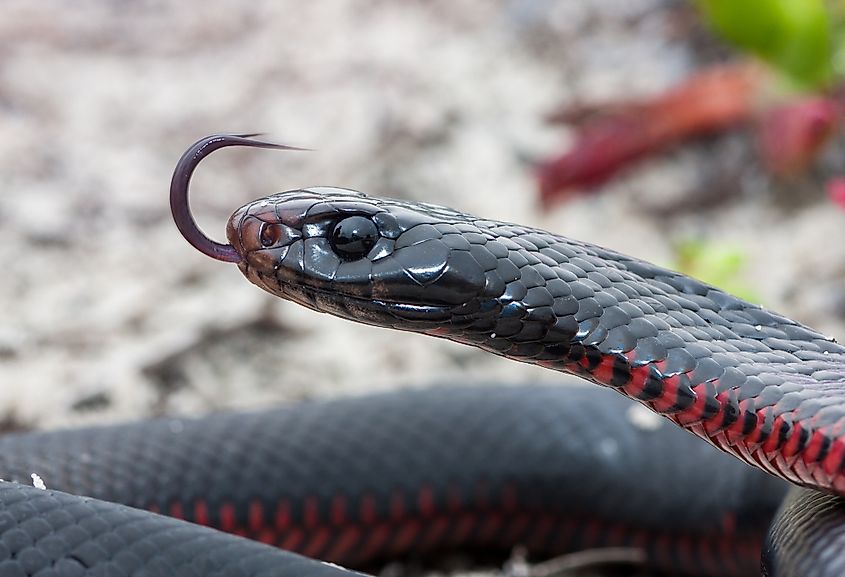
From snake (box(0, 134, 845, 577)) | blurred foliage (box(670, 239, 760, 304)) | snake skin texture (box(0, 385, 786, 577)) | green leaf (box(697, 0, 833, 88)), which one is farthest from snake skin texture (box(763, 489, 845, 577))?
green leaf (box(697, 0, 833, 88))

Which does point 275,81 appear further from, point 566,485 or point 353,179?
point 566,485

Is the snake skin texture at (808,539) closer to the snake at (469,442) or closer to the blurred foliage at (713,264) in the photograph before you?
the snake at (469,442)

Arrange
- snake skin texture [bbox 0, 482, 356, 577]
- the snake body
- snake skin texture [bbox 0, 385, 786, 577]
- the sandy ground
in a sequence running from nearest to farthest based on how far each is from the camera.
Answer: snake skin texture [bbox 0, 482, 356, 577], the snake body, snake skin texture [bbox 0, 385, 786, 577], the sandy ground

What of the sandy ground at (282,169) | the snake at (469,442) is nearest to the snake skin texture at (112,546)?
the snake at (469,442)

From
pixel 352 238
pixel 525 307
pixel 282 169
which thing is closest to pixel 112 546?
pixel 352 238

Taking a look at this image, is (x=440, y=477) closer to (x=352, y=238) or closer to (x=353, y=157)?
(x=352, y=238)

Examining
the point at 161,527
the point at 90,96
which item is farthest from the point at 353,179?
the point at 161,527

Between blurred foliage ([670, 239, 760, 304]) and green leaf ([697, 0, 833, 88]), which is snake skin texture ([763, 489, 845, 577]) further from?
green leaf ([697, 0, 833, 88])
